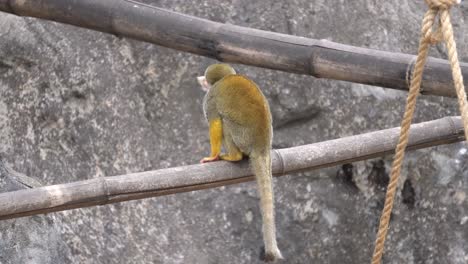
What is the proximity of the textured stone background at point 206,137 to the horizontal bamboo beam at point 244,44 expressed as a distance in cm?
76

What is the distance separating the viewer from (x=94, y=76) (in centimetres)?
444

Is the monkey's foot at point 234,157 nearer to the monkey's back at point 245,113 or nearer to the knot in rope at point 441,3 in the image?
the monkey's back at point 245,113

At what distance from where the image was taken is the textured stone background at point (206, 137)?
14.3 ft

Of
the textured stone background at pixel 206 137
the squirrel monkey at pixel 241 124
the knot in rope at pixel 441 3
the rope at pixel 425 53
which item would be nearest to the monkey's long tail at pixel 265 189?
the squirrel monkey at pixel 241 124

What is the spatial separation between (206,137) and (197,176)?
177 cm

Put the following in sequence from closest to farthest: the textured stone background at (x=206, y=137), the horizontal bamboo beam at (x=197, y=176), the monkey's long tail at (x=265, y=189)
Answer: the horizontal bamboo beam at (x=197, y=176) < the monkey's long tail at (x=265, y=189) < the textured stone background at (x=206, y=137)

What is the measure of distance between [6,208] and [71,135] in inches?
71.8

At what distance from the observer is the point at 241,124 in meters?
3.30

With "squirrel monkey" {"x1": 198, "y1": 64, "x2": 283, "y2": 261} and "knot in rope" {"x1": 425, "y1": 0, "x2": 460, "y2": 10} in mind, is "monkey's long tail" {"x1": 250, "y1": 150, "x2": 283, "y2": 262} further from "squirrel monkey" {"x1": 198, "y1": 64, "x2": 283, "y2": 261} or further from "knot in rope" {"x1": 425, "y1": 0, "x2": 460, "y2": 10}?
"knot in rope" {"x1": 425, "y1": 0, "x2": 460, "y2": 10}

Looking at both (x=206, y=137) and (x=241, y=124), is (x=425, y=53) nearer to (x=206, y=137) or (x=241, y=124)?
(x=241, y=124)

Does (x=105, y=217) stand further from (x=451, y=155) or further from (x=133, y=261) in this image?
(x=451, y=155)

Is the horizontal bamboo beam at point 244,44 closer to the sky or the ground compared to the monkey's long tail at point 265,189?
closer to the sky

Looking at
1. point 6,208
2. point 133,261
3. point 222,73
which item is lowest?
point 133,261

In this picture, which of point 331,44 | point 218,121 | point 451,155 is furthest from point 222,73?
point 451,155
